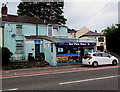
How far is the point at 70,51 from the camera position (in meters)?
21.5

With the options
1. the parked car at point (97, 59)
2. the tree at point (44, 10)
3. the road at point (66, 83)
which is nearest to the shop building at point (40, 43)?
the parked car at point (97, 59)

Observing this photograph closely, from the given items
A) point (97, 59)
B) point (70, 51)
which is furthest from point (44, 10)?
point (97, 59)

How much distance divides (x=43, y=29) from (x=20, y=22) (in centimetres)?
414

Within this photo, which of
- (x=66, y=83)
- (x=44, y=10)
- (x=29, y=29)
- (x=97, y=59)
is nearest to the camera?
(x=66, y=83)

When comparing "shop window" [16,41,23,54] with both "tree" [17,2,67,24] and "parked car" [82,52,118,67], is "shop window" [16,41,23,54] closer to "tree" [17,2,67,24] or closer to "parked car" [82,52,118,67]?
"parked car" [82,52,118,67]

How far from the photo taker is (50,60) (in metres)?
21.2

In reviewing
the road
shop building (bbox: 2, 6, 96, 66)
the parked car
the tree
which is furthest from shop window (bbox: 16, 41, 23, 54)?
the tree

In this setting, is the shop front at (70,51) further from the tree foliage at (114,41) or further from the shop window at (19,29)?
the tree foliage at (114,41)

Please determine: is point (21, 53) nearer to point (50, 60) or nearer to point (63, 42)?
point (50, 60)

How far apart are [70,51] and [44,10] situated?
106 ft

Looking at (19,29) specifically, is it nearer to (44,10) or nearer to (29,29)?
(29,29)

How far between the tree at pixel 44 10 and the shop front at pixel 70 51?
1122 inches

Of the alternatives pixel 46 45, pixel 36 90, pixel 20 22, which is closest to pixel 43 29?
pixel 20 22

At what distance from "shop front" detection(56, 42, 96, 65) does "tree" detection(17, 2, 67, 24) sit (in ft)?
93.5
